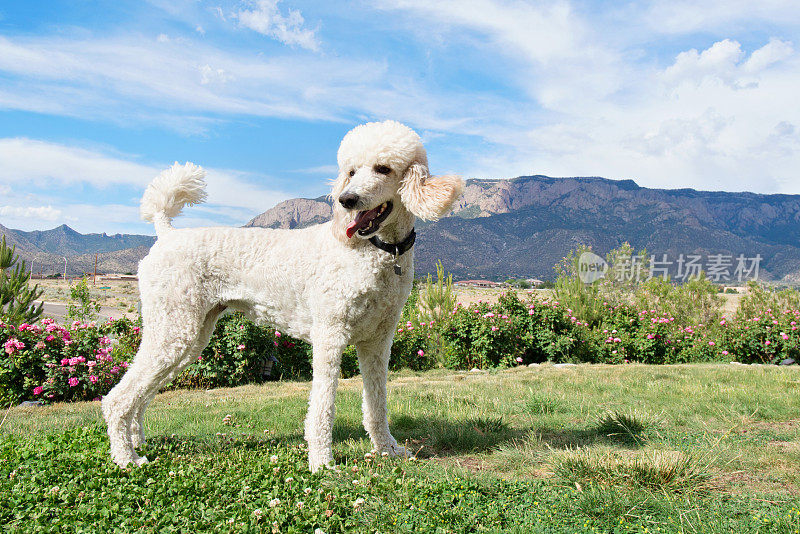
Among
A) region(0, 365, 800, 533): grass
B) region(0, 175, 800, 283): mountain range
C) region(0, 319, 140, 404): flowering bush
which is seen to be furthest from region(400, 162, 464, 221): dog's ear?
region(0, 175, 800, 283): mountain range

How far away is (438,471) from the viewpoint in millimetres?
3346

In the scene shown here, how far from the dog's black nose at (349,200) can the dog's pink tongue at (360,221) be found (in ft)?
0.61

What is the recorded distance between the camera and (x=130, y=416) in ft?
12.0

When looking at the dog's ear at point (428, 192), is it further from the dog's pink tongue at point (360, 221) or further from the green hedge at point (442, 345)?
the green hedge at point (442, 345)

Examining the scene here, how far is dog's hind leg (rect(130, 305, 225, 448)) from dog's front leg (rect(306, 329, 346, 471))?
1.02 meters

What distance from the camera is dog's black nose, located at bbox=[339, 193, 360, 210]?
2942 mm

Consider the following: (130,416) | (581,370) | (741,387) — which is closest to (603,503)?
(130,416)

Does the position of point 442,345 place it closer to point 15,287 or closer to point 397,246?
point 397,246

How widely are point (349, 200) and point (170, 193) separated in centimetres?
185

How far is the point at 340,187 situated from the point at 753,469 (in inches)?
136

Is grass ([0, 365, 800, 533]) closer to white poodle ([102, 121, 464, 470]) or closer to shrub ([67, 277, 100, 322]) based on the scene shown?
white poodle ([102, 121, 464, 470])

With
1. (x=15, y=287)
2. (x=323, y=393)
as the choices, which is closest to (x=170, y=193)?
(x=323, y=393)

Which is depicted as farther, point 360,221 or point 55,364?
point 55,364

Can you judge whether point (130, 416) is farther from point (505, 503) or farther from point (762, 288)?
Result: point (762, 288)
